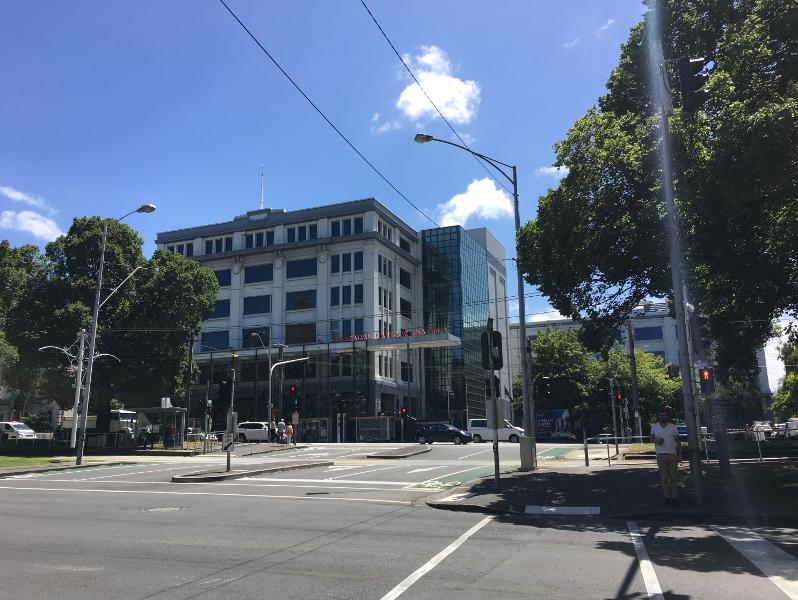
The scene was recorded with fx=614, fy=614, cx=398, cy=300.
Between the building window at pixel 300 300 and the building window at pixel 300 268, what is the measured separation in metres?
1.94

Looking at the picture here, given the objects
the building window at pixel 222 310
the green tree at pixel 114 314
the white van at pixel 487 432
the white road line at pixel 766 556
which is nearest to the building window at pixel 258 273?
the building window at pixel 222 310

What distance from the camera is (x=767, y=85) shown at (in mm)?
13297

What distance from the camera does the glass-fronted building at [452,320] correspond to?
236 ft

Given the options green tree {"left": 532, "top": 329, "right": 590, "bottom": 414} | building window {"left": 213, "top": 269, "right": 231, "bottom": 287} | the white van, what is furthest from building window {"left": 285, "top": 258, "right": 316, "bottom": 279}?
the white van

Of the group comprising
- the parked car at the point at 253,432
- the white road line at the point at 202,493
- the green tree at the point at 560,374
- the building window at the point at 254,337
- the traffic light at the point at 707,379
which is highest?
the building window at the point at 254,337

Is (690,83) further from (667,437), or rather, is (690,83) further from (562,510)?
(562,510)

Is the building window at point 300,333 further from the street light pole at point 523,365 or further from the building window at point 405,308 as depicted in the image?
the street light pole at point 523,365

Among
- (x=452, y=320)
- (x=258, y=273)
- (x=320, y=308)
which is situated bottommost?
(x=452, y=320)

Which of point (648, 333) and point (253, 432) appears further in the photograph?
point (648, 333)

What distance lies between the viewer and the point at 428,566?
7.23 metres

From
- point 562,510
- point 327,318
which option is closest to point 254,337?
point 327,318

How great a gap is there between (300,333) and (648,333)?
58950mm

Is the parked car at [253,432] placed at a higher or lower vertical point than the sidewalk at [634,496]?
higher

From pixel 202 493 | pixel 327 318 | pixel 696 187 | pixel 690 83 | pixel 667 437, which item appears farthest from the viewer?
pixel 327 318
